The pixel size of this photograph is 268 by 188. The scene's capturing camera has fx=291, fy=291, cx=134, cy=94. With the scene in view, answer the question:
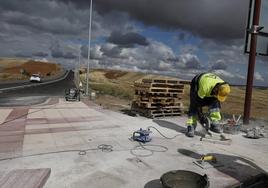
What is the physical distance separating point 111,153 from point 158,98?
20.0 ft

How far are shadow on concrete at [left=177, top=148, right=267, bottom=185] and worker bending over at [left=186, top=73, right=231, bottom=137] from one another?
1.60m

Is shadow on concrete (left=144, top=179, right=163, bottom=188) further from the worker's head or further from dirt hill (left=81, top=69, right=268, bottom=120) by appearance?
dirt hill (left=81, top=69, right=268, bottom=120)

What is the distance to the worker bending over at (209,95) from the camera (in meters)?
8.16

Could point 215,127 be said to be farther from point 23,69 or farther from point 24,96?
point 23,69

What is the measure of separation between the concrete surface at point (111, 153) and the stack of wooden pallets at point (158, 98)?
171 centimetres

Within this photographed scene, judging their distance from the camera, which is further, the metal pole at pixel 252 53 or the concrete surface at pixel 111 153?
the metal pole at pixel 252 53

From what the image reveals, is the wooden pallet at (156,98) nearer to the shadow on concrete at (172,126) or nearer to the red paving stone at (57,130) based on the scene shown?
the shadow on concrete at (172,126)

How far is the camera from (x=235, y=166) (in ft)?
21.5

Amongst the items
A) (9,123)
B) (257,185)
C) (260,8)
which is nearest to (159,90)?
(260,8)

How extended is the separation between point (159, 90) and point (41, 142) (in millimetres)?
6277

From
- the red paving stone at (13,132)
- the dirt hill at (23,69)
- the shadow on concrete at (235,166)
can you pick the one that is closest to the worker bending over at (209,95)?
the shadow on concrete at (235,166)

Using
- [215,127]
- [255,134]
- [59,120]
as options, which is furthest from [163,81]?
[59,120]

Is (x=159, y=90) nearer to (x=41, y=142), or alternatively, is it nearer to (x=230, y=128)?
(x=230, y=128)

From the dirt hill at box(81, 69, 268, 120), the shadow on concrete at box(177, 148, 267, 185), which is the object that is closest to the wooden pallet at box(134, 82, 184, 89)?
the dirt hill at box(81, 69, 268, 120)
